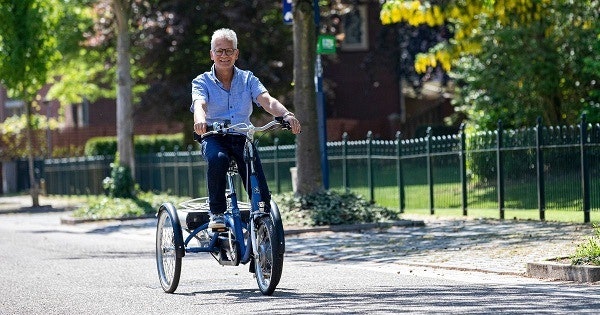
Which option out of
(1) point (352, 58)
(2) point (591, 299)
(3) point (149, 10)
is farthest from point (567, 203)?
(1) point (352, 58)

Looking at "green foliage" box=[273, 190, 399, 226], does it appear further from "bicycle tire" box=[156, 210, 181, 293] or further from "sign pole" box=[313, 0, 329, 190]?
"bicycle tire" box=[156, 210, 181, 293]

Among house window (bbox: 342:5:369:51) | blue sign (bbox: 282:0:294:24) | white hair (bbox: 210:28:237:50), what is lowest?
white hair (bbox: 210:28:237:50)

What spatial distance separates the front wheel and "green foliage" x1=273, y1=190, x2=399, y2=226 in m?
8.71

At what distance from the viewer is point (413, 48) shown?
4072 centimetres

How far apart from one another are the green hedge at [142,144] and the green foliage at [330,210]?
23.7 m

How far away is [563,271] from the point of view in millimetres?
11773

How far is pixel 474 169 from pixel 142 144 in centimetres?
2431

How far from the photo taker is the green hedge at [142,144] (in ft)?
144

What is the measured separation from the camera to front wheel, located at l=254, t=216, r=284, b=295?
10.2 metres

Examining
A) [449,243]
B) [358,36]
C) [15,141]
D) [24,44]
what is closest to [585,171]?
[449,243]

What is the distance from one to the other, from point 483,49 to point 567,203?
10.9m

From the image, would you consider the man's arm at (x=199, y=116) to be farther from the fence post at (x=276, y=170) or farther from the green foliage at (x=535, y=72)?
the green foliage at (x=535, y=72)

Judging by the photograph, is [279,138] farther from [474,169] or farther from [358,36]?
[474,169]

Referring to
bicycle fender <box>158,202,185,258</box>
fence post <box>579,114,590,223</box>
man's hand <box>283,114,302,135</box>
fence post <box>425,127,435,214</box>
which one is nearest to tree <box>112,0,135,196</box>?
fence post <box>425,127,435,214</box>
